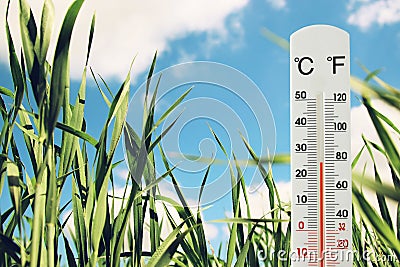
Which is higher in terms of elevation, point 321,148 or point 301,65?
point 301,65

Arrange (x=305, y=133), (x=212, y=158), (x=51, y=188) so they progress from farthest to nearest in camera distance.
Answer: (x=212, y=158) < (x=305, y=133) < (x=51, y=188)

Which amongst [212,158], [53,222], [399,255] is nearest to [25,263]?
[53,222]

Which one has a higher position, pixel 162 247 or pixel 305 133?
pixel 305 133

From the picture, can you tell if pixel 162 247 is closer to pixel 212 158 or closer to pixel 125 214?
pixel 125 214

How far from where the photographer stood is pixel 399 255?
107cm

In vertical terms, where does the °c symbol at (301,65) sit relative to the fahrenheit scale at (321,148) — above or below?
above

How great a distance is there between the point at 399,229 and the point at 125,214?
0.68 meters

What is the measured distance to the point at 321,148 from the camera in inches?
47.8

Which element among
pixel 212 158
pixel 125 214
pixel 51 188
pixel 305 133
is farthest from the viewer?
pixel 212 158

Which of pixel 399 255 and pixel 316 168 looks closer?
pixel 399 255

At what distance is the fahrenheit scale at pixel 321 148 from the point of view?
1.20 meters

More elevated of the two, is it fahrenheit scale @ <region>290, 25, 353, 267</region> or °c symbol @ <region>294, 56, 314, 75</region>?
°c symbol @ <region>294, 56, 314, 75</region>

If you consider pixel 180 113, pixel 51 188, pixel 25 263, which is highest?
pixel 180 113

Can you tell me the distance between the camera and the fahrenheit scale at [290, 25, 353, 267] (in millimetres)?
1198
